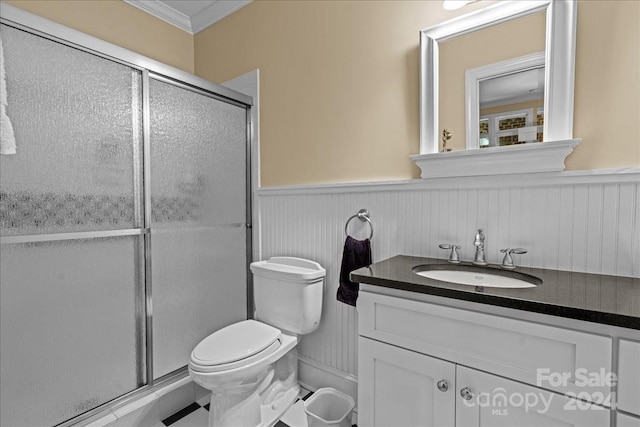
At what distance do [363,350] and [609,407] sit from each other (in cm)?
67

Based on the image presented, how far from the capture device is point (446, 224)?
1385 millimetres

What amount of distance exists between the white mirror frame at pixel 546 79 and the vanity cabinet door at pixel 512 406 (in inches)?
30.1

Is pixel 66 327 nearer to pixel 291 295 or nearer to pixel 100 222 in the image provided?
pixel 100 222

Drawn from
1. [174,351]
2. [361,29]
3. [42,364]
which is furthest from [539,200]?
[42,364]

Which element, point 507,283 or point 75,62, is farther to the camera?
point 75,62

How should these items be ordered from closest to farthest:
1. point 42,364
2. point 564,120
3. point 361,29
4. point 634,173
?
1. point 634,173
2. point 564,120
3. point 42,364
4. point 361,29

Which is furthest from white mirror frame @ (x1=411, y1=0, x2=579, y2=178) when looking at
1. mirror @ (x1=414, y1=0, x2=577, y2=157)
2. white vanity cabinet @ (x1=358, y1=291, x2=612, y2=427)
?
white vanity cabinet @ (x1=358, y1=291, x2=612, y2=427)

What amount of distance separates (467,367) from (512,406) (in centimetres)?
14

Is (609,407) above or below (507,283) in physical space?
below

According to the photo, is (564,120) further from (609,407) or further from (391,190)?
(609,407)

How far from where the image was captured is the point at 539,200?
119cm

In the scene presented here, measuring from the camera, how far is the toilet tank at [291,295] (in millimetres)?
1642

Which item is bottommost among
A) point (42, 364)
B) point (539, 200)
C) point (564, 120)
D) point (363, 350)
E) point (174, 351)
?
point (174, 351)

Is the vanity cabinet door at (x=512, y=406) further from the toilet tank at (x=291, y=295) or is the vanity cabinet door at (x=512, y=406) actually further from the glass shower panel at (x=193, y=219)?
the glass shower panel at (x=193, y=219)
